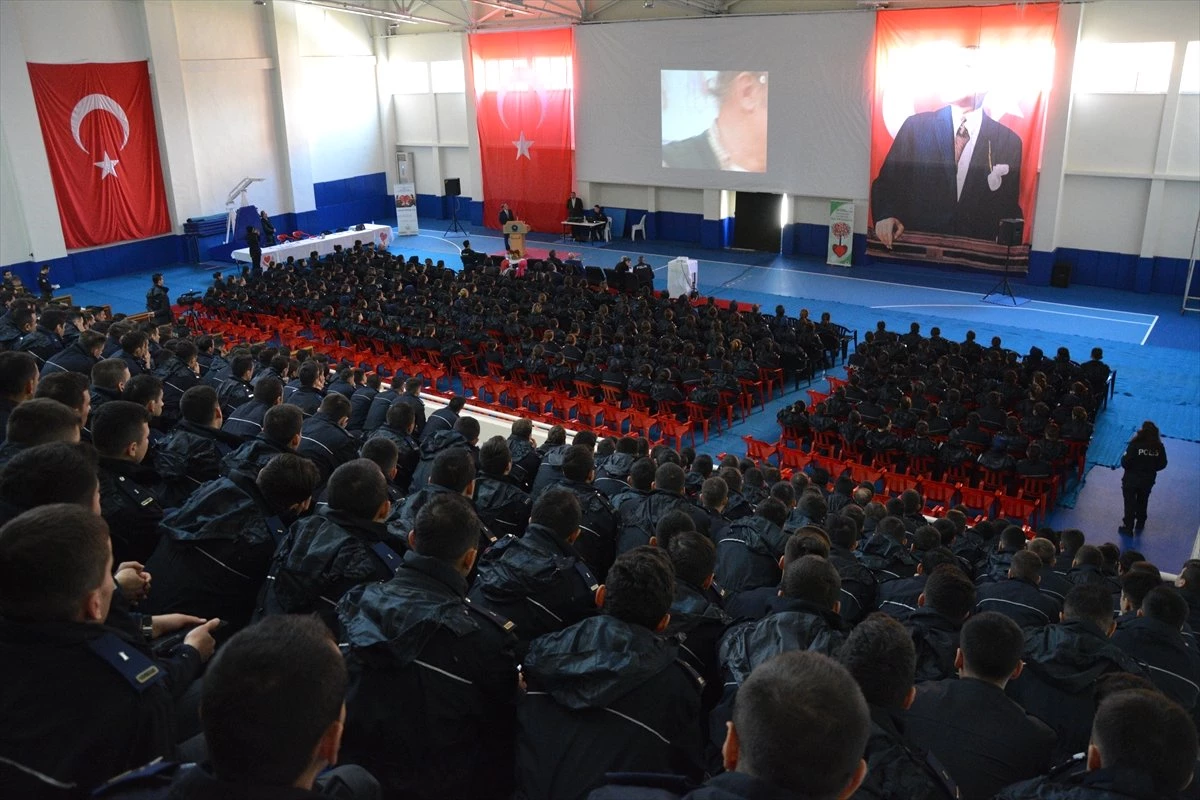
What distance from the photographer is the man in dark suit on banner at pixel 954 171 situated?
21109mm

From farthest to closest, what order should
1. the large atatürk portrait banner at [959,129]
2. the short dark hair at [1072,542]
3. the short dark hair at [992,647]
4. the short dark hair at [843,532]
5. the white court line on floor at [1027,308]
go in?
the large atatürk portrait banner at [959,129], the white court line on floor at [1027,308], the short dark hair at [1072,542], the short dark hair at [843,532], the short dark hair at [992,647]

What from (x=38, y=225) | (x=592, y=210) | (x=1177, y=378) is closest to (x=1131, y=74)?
(x=1177, y=378)

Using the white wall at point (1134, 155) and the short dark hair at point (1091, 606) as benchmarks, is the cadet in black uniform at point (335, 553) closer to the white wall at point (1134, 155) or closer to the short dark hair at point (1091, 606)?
the short dark hair at point (1091, 606)

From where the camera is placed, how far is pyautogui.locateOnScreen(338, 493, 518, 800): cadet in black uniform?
9.89 ft

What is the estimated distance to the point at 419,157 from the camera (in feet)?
111

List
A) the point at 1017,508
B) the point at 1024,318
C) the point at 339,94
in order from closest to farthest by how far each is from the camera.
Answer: the point at 1017,508
the point at 1024,318
the point at 339,94

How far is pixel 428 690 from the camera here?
3037 millimetres

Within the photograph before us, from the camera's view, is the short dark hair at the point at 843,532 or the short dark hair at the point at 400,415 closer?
the short dark hair at the point at 843,532

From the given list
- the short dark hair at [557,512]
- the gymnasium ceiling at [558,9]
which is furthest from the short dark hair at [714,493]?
the gymnasium ceiling at [558,9]

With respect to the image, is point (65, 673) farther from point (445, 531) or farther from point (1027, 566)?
point (1027, 566)

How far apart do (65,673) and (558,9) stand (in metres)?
29.0

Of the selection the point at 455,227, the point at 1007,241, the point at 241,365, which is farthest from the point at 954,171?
the point at 241,365

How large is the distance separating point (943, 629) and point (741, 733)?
2806 millimetres

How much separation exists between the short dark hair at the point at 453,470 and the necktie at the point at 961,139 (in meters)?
20.4
